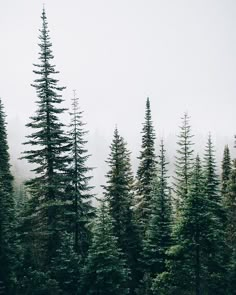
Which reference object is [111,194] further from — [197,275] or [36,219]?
[197,275]

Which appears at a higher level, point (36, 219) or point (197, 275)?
point (36, 219)

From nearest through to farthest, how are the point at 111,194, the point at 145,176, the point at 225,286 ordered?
the point at 225,286 → the point at 111,194 → the point at 145,176

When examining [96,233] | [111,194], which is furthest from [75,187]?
[96,233]

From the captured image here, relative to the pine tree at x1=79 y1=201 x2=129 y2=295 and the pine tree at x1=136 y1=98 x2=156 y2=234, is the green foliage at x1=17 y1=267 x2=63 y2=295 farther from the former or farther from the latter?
the pine tree at x1=136 y1=98 x2=156 y2=234

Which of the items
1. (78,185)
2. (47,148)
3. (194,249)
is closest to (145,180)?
(78,185)

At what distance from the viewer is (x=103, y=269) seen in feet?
84.0

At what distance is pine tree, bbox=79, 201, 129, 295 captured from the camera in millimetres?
25797

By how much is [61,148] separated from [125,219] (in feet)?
31.6

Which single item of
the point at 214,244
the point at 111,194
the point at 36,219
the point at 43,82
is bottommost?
the point at 214,244

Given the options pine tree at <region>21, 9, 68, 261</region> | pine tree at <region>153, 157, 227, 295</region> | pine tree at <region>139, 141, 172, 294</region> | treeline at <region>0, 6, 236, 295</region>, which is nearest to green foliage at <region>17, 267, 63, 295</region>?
treeline at <region>0, 6, 236, 295</region>

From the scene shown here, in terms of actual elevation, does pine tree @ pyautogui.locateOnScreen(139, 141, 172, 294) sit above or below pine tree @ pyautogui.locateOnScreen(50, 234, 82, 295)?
above

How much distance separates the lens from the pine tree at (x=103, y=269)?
25.8 meters

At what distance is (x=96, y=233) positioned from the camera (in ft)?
87.9

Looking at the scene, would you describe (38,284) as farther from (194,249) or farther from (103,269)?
(194,249)
